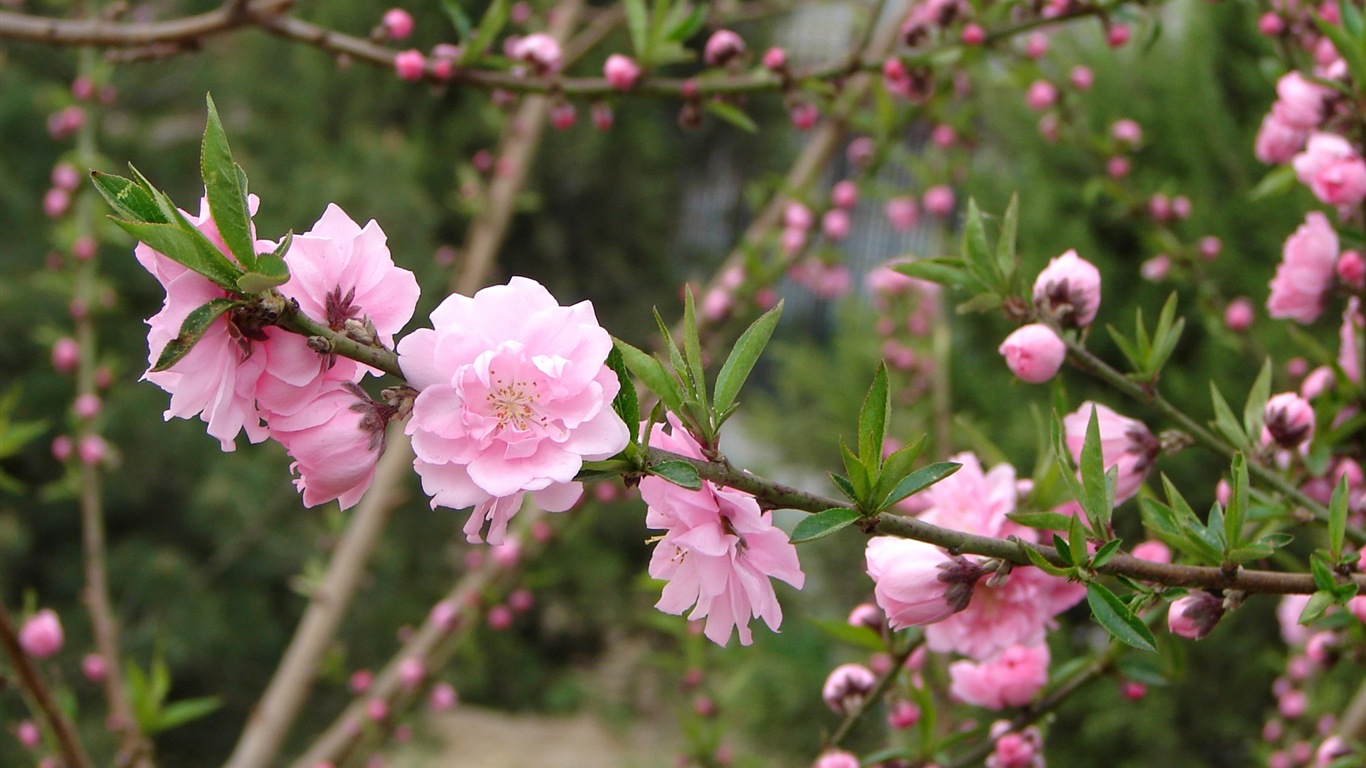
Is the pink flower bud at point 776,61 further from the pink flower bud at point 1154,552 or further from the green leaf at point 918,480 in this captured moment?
the green leaf at point 918,480

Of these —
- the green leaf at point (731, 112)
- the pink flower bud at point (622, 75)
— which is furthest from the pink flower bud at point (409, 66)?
the green leaf at point (731, 112)

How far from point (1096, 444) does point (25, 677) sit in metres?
0.98

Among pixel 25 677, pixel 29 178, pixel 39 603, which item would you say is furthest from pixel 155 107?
pixel 25 677

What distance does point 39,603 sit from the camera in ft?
12.1

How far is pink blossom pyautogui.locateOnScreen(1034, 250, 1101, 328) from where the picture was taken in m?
0.82

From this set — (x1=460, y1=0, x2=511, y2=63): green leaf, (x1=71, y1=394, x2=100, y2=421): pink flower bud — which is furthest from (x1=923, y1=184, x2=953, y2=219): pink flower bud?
(x1=71, y1=394, x2=100, y2=421): pink flower bud

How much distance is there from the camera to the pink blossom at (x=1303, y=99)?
104cm

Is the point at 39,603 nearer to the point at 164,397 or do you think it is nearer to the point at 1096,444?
the point at 164,397

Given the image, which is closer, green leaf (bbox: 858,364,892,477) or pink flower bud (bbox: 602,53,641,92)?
green leaf (bbox: 858,364,892,477)

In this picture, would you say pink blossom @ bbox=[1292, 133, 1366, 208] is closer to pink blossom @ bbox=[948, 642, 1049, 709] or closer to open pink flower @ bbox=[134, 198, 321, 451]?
pink blossom @ bbox=[948, 642, 1049, 709]

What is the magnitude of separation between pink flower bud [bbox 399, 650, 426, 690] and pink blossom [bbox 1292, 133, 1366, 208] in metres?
1.52

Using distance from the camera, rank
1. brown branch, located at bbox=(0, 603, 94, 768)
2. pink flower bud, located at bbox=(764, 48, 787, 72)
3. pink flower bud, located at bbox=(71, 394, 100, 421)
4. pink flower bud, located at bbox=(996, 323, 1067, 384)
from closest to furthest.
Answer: pink flower bud, located at bbox=(996, 323, 1067, 384) → brown branch, located at bbox=(0, 603, 94, 768) → pink flower bud, located at bbox=(764, 48, 787, 72) → pink flower bud, located at bbox=(71, 394, 100, 421)

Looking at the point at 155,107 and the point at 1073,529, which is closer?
the point at 1073,529

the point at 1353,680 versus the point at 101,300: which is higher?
the point at 101,300
